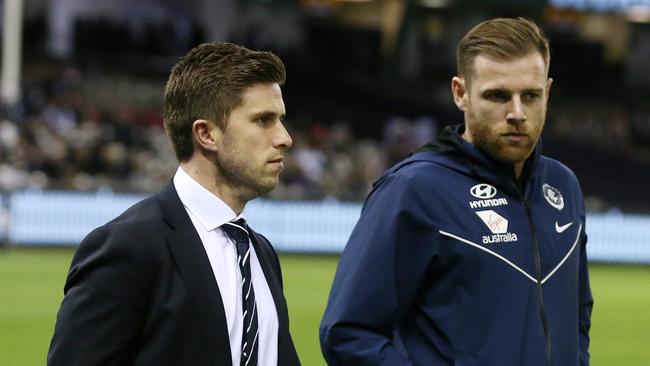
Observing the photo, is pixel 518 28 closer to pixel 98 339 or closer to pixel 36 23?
pixel 98 339

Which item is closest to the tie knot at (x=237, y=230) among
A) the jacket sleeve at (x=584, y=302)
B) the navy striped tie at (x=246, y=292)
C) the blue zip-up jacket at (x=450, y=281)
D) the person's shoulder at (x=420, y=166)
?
the navy striped tie at (x=246, y=292)

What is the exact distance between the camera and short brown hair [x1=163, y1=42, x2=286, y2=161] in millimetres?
3635

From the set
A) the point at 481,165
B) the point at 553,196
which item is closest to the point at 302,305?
the point at 553,196

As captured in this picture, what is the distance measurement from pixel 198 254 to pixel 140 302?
24cm

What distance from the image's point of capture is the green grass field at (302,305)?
38.5 feet

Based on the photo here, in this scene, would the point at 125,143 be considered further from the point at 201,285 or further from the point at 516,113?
the point at 201,285

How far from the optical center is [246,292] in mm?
3633

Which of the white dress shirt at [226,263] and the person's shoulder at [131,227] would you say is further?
the white dress shirt at [226,263]

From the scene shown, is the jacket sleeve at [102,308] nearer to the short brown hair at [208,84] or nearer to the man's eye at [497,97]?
the short brown hair at [208,84]

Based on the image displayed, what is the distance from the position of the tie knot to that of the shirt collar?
3 cm

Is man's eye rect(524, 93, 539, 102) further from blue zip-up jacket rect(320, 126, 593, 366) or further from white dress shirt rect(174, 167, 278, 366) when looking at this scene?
white dress shirt rect(174, 167, 278, 366)

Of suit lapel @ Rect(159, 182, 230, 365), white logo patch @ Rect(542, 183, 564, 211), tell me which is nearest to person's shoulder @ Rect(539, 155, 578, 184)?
white logo patch @ Rect(542, 183, 564, 211)

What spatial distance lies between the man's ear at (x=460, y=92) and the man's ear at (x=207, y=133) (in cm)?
95

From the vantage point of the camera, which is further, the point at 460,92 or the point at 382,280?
the point at 460,92
